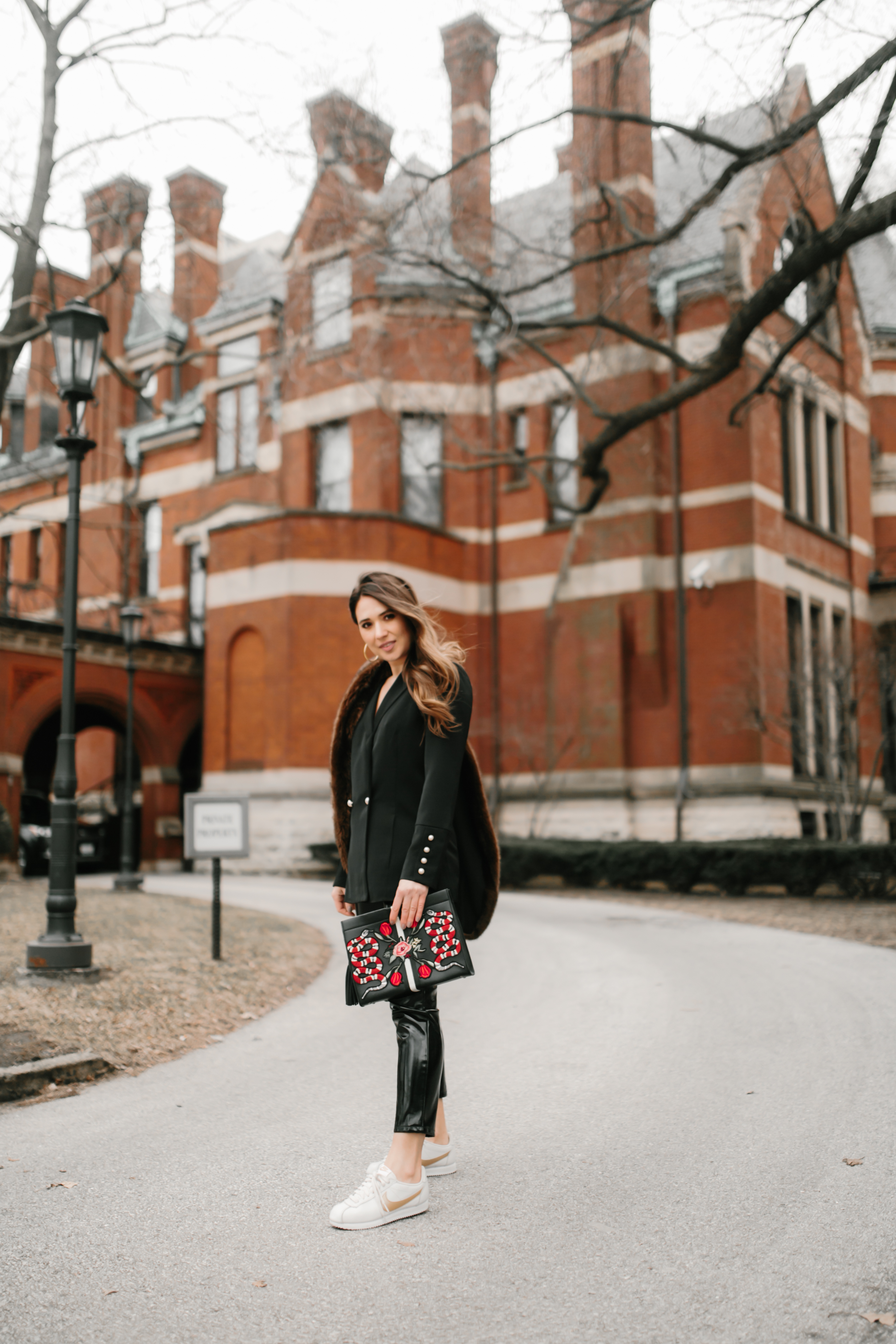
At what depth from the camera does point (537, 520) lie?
2322cm

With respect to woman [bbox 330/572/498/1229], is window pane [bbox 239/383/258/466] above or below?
above

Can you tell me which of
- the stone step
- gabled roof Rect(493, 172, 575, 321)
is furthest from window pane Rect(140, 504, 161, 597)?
the stone step

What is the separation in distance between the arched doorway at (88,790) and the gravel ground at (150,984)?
307 inches

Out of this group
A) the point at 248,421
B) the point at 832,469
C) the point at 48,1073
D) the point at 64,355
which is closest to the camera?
the point at 48,1073

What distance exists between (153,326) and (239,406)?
5.96m

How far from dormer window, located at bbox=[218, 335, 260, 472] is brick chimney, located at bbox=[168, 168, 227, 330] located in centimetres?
176

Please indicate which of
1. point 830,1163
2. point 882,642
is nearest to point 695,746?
point 882,642

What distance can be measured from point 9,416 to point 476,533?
16.6m

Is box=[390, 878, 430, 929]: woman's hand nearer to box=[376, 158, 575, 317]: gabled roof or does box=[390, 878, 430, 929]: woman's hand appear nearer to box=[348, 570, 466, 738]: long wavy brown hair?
box=[348, 570, 466, 738]: long wavy brown hair

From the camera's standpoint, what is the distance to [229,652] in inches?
906

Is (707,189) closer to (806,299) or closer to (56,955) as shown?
(806,299)

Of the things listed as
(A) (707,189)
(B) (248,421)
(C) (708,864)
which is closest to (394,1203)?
(C) (708,864)

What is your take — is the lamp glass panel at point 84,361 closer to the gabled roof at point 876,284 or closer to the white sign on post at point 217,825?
the white sign on post at point 217,825

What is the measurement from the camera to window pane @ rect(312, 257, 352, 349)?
24.0m
